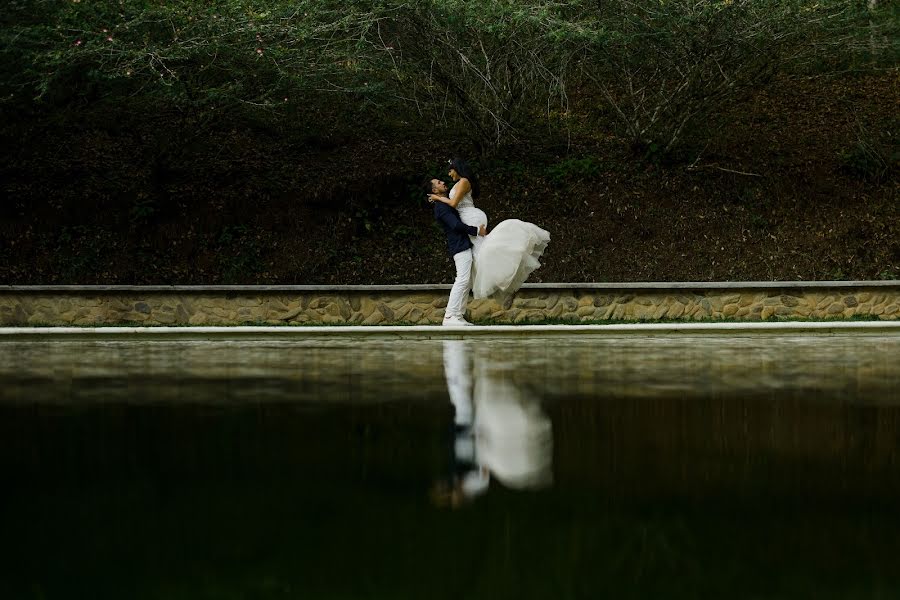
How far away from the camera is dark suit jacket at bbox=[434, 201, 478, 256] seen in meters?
20.2

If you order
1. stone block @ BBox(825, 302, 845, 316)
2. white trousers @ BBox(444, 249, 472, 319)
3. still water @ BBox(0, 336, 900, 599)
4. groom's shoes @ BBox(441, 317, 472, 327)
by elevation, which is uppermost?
white trousers @ BBox(444, 249, 472, 319)

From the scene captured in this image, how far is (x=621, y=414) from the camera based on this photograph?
10539 mm

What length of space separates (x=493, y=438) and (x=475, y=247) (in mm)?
11373

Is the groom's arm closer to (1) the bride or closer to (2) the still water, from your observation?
(1) the bride

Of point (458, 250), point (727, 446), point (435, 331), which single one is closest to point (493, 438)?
point (727, 446)

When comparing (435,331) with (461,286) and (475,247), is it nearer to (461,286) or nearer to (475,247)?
(461,286)

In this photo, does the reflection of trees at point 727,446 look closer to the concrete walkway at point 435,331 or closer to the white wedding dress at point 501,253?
the concrete walkway at point 435,331

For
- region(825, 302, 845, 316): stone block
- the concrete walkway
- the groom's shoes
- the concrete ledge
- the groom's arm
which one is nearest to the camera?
the concrete walkway

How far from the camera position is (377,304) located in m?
21.4

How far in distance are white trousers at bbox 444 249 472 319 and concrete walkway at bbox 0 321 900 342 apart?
490 mm

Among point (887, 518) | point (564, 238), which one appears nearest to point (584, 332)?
point (564, 238)

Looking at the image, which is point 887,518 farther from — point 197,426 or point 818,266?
point 818,266

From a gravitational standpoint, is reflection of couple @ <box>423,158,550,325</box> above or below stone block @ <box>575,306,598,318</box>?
above

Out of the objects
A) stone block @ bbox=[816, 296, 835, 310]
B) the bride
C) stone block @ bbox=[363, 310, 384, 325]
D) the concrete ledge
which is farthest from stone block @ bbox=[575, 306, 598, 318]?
stone block @ bbox=[816, 296, 835, 310]
